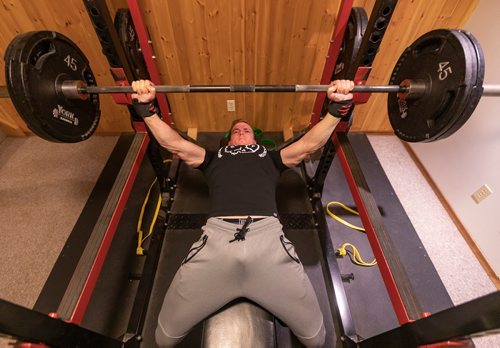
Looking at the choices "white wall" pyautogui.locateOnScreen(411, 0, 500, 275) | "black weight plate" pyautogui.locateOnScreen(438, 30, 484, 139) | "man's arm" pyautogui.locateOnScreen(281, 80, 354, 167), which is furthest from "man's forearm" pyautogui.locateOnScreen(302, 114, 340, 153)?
"white wall" pyautogui.locateOnScreen(411, 0, 500, 275)

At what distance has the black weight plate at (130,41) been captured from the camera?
167 centimetres

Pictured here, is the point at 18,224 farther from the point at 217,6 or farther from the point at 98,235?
the point at 217,6

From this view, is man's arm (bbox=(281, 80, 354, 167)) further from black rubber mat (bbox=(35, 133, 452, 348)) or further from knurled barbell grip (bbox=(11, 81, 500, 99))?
black rubber mat (bbox=(35, 133, 452, 348))

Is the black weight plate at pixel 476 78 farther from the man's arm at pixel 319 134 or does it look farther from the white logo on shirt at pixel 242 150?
the white logo on shirt at pixel 242 150

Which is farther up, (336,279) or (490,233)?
(490,233)

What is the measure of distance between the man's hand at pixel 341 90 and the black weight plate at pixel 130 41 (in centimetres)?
125

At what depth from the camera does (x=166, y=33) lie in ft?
7.09

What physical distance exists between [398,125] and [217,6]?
1.54 meters

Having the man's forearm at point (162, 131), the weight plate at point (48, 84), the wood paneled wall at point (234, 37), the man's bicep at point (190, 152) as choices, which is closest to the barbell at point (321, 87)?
the weight plate at point (48, 84)

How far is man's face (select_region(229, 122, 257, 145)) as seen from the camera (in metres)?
1.88

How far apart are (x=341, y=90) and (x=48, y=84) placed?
151 cm

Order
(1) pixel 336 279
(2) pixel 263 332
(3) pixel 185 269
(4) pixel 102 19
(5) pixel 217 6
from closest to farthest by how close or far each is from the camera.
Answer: (2) pixel 263 332 → (3) pixel 185 269 → (4) pixel 102 19 → (1) pixel 336 279 → (5) pixel 217 6

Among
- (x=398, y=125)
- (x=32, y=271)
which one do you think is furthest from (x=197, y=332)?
(x=398, y=125)

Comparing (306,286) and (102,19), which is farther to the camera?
(102,19)
